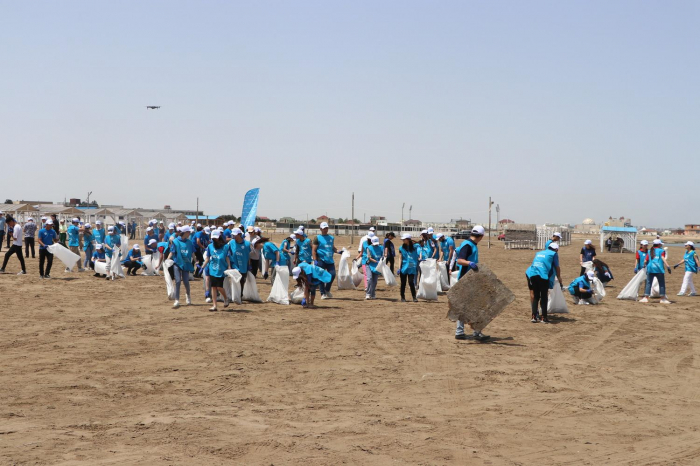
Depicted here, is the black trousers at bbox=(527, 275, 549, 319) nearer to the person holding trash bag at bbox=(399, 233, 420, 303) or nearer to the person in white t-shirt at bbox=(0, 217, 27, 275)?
the person holding trash bag at bbox=(399, 233, 420, 303)

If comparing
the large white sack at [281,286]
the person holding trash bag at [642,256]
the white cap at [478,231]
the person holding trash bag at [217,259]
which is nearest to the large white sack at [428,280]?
the large white sack at [281,286]

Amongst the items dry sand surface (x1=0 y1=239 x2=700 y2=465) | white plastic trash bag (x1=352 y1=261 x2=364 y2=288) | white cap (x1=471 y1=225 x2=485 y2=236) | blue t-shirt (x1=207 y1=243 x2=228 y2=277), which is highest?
white cap (x1=471 y1=225 x2=485 y2=236)

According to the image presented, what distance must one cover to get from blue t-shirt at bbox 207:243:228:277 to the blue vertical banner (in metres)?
18.0

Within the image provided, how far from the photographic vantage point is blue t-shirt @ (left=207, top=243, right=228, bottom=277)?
11.4 meters

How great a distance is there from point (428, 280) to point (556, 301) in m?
2.86

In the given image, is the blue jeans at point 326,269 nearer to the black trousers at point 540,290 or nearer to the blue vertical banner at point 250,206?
the black trousers at point 540,290

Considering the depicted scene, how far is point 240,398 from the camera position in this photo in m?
6.33

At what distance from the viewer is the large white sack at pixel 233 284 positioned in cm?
1195

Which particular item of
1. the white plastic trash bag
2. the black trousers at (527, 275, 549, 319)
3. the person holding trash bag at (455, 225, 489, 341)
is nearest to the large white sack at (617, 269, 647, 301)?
the black trousers at (527, 275, 549, 319)

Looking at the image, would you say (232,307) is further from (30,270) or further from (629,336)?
(30,270)

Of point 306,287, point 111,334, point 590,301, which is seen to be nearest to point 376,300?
point 306,287

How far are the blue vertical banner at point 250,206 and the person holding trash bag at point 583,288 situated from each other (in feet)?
59.1

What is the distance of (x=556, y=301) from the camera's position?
1191 centimetres

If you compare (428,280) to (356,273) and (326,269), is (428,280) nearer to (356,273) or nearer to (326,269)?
(326,269)
